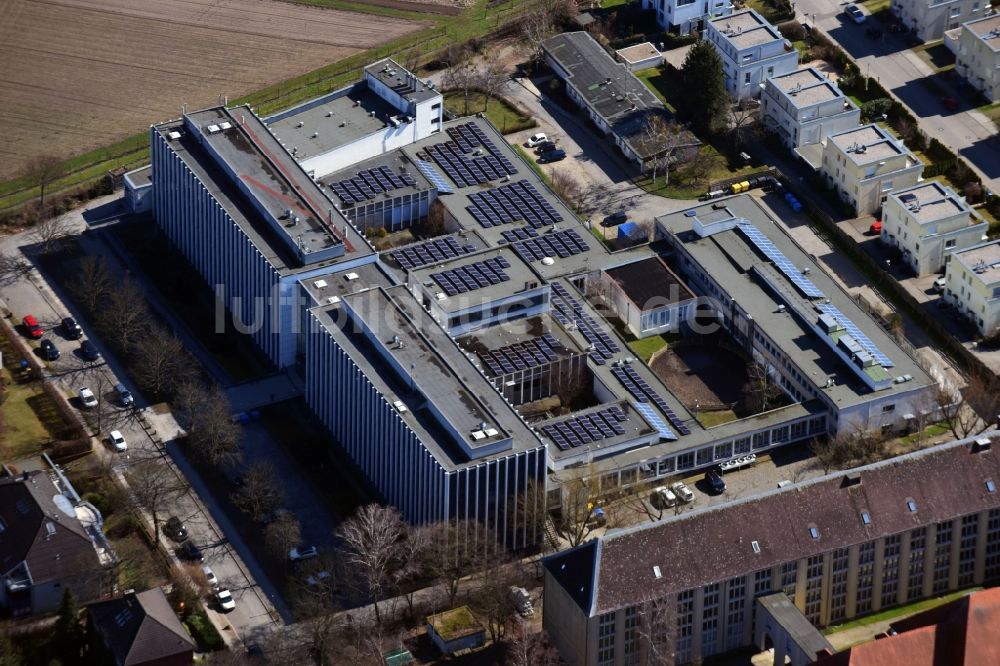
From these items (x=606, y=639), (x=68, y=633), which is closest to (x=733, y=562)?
(x=606, y=639)

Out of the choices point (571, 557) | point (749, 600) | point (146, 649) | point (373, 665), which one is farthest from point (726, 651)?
point (146, 649)

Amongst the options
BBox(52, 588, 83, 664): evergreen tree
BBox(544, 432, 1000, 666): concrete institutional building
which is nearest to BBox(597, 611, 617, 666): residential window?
BBox(544, 432, 1000, 666): concrete institutional building

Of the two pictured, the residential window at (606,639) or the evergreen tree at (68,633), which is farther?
the evergreen tree at (68,633)

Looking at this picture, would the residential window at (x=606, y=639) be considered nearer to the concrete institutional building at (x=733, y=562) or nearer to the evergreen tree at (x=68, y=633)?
the concrete institutional building at (x=733, y=562)

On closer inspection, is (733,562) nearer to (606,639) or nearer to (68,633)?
(606,639)

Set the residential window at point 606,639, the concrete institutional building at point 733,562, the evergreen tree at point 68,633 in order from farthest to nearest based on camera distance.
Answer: the evergreen tree at point 68,633 < the concrete institutional building at point 733,562 < the residential window at point 606,639

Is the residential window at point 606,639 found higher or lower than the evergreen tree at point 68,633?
higher

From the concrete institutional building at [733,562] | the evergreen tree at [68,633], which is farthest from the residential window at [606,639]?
the evergreen tree at [68,633]

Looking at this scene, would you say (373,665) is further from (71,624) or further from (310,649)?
(71,624)
